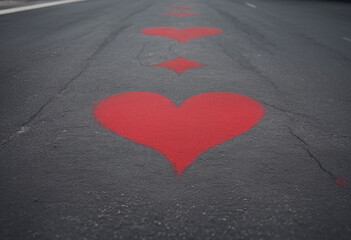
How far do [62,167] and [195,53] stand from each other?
391 centimetres

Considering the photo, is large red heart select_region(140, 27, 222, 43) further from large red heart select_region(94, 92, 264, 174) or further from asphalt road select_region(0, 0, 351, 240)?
large red heart select_region(94, 92, 264, 174)

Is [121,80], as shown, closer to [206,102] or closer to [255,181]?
[206,102]

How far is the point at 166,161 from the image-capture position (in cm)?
233

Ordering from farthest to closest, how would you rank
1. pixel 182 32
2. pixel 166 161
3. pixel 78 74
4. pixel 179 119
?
1. pixel 182 32
2. pixel 78 74
3. pixel 179 119
4. pixel 166 161

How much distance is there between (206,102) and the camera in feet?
11.1

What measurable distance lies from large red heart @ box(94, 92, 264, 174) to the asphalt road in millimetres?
99

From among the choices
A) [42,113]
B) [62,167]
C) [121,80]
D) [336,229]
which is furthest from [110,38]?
[336,229]

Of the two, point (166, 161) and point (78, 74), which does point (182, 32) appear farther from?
point (166, 161)

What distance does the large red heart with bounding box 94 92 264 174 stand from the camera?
2.54 metres

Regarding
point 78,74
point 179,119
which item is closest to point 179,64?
point 78,74

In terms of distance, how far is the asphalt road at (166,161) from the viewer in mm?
1759

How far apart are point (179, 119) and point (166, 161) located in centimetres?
74

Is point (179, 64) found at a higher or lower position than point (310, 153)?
higher

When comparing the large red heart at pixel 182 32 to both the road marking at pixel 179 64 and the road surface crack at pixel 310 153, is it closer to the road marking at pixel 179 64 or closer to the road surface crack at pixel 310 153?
the road marking at pixel 179 64
